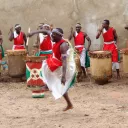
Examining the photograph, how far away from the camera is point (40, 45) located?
10953 mm

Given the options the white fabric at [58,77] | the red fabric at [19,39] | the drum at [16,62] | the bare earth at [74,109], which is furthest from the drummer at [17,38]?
the white fabric at [58,77]

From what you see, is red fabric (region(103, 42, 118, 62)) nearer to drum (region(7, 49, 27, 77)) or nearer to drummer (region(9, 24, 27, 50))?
drum (region(7, 49, 27, 77))

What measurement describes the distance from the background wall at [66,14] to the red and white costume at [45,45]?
132 inches

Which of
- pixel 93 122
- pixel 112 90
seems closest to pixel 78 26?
pixel 112 90

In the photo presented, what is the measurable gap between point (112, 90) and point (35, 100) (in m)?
1.97

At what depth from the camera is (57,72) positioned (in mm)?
8117

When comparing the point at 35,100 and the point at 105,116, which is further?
the point at 35,100

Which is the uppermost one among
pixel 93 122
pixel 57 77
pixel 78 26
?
pixel 78 26

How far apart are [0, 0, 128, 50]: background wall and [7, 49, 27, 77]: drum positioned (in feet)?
9.34

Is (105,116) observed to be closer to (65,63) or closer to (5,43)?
(65,63)

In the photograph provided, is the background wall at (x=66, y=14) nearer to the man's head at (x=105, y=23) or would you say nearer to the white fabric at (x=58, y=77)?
the man's head at (x=105, y=23)

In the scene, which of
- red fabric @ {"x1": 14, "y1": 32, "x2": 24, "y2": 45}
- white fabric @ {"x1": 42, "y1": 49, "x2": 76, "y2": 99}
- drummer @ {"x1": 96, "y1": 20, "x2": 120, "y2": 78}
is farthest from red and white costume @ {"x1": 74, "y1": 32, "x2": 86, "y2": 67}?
white fabric @ {"x1": 42, "y1": 49, "x2": 76, "y2": 99}

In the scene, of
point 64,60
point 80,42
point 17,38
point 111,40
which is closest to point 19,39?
point 17,38

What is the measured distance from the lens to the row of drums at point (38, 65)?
9.98 m
